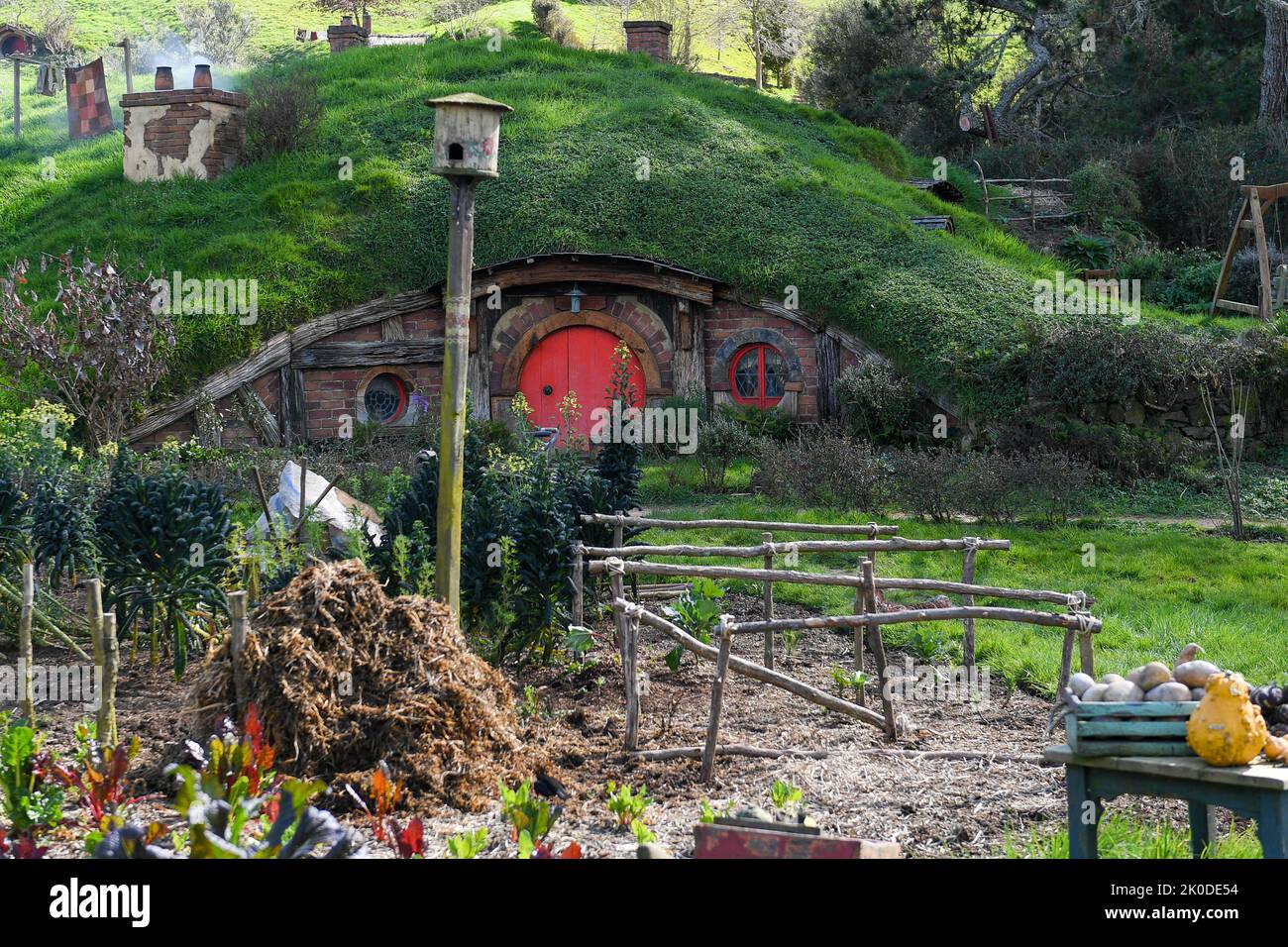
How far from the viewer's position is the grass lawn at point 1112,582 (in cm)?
878

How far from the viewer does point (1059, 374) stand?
17375 millimetres

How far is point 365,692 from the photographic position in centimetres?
577

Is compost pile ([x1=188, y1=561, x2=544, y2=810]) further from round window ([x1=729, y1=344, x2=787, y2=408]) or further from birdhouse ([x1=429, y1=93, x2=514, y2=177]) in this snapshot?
round window ([x1=729, y1=344, x2=787, y2=408])

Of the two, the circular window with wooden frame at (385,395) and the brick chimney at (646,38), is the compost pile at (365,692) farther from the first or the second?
the brick chimney at (646,38)

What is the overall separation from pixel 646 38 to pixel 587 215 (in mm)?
10271

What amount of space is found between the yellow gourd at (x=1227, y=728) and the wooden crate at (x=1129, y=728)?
0.10 m

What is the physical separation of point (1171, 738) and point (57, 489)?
→ 6493 millimetres

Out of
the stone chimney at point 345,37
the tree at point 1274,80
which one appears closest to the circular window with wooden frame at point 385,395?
the stone chimney at point 345,37

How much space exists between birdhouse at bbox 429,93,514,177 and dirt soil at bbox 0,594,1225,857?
2.89 meters

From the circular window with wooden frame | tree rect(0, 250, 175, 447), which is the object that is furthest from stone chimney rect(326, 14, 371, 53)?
tree rect(0, 250, 175, 447)

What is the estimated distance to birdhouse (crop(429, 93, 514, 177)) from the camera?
7.03 m

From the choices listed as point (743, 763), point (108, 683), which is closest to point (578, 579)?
point (743, 763)

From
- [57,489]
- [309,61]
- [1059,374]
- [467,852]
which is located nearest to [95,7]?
[309,61]
